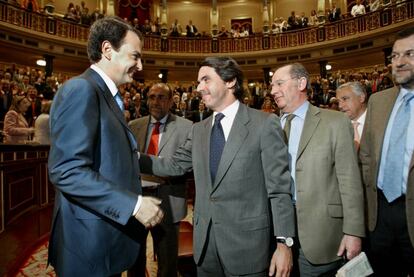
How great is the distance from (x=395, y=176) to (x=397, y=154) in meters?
0.13

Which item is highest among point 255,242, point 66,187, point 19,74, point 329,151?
point 19,74

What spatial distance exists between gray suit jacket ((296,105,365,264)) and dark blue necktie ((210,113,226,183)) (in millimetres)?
491

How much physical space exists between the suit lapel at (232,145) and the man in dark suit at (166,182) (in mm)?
769

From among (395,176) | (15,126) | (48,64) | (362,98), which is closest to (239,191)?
(395,176)

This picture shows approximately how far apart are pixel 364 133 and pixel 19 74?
11.2 meters

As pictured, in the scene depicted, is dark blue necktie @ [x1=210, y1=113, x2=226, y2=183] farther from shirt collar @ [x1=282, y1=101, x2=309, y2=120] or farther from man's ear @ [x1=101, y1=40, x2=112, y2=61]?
man's ear @ [x1=101, y1=40, x2=112, y2=61]

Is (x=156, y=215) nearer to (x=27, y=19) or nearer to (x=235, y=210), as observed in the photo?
(x=235, y=210)

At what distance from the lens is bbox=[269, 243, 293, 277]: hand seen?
155 cm

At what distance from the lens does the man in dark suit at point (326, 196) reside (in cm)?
181

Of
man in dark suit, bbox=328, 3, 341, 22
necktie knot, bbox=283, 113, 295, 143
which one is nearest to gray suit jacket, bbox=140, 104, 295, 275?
necktie knot, bbox=283, 113, 295, 143

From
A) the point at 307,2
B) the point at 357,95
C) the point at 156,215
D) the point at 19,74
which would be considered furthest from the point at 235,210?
the point at 307,2

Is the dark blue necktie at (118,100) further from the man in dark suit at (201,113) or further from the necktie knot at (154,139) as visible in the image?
the man in dark suit at (201,113)

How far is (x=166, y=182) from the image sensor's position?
2.50 m

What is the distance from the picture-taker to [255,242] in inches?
63.4
